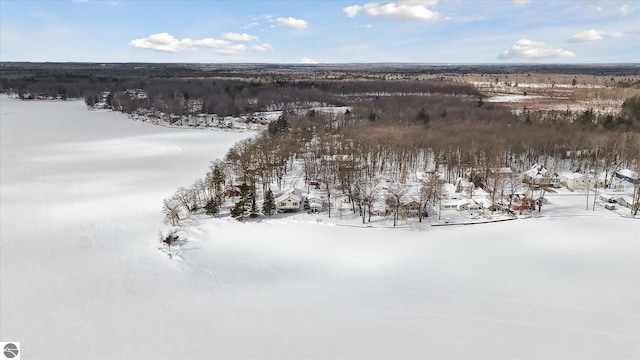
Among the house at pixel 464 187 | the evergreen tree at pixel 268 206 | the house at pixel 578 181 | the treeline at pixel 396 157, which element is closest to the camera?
the evergreen tree at pixel 268 206

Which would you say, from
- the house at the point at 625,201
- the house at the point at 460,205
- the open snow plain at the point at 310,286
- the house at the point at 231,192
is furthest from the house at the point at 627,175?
the house at the point at 231,192

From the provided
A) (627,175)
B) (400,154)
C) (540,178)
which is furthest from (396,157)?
(627,175)

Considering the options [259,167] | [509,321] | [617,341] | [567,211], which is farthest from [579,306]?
[259,167]

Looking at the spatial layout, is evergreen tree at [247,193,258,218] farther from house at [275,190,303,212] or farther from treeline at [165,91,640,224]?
house at [275,190,303,212]

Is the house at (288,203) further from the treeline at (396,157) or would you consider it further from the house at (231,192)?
the house at (231,192)

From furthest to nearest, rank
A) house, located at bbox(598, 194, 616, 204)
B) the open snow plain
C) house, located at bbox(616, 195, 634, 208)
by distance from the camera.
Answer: house, located at bbox(598, 194, 616, 204)
house, located at bbox(616, 195, 634, 208)
the open snow plain

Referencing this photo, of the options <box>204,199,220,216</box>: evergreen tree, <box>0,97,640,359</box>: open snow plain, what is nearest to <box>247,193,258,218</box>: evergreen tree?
<box>0,97,640,359</box>: open snow plain
